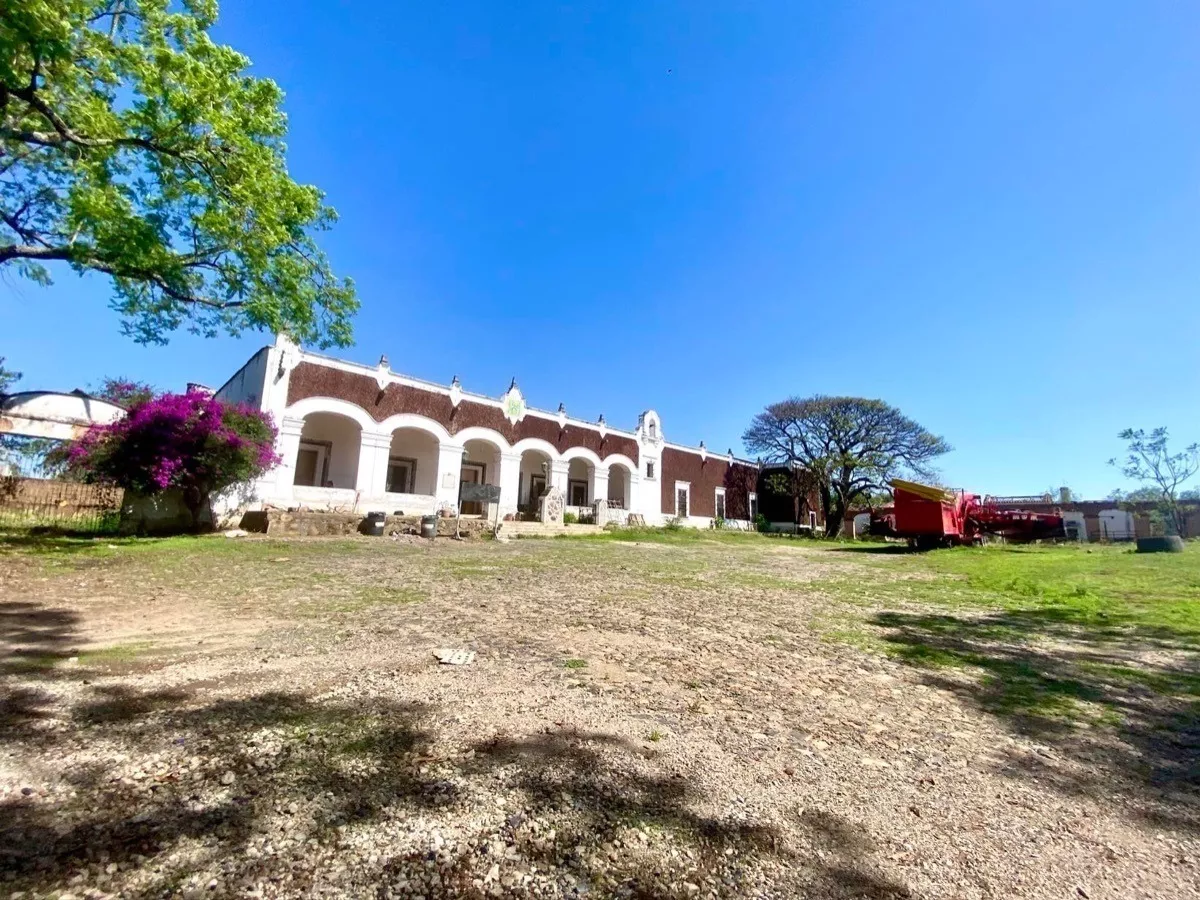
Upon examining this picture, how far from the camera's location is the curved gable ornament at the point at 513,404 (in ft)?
77.7

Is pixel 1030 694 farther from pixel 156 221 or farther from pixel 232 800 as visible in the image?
pixel 156 221

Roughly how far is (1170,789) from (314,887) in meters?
3.51

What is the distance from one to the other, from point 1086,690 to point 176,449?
1663 cm

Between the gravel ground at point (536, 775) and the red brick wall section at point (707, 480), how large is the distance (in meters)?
26.5

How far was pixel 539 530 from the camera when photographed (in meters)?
19.8

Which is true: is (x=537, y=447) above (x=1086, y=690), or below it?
above

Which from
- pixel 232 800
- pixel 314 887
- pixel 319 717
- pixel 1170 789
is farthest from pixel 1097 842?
pixel 319 717

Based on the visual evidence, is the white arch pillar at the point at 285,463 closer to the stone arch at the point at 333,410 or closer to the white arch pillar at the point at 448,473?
the stone arch at the point at 333,410

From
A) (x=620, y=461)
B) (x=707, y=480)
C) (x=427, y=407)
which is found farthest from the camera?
(x=707, y=480)

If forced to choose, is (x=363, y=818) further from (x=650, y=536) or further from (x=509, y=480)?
(x=509, y=480)

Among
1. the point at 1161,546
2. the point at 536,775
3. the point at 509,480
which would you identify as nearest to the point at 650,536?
the point at 509,480

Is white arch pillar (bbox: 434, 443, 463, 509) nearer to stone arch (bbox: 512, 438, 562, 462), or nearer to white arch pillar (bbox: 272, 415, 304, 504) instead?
stone arch (bbox: 512, 438, 562, 462)

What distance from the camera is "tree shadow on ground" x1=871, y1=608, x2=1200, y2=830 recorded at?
2.45m

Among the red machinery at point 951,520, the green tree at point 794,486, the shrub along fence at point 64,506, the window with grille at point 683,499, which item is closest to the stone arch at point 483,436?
the shrub along fence at point 64,506
